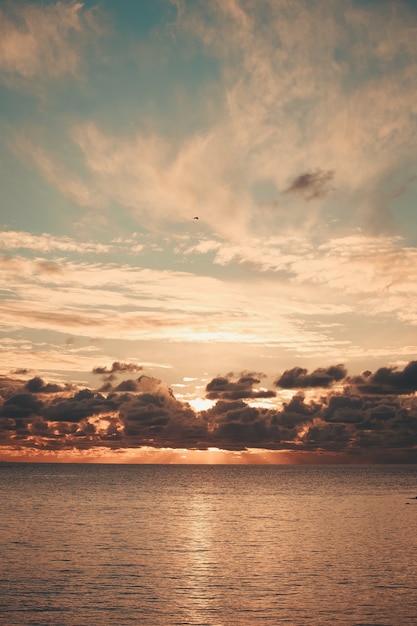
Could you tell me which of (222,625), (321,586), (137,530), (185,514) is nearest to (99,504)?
(185,514)

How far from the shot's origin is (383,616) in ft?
157

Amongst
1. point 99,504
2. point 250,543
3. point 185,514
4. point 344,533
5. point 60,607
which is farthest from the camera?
point 99,504

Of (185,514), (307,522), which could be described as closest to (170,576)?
(307,522)

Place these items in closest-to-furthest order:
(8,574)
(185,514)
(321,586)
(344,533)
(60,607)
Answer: (60,607), (321,586), (8,574), (344,533), (185,514)

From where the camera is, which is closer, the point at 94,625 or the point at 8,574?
the point at 94,625

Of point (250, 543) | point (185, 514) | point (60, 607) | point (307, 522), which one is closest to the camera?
point (60, 607)

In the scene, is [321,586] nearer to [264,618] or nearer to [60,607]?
[264,618]

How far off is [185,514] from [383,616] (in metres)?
91.0

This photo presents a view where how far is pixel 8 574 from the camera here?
62.4 m

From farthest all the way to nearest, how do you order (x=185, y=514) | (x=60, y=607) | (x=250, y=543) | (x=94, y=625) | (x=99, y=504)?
1. (x=99, y=504)
2. (x=185, y=514)
3. (x=250, y=543)
4. (x=60, y=607)
5. (x=94, y=625)

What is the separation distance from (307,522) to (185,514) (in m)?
29.2

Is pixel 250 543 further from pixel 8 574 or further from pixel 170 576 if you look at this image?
pixel 8 574

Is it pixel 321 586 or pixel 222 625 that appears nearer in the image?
pixel 222 625

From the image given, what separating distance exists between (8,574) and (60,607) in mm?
14991
